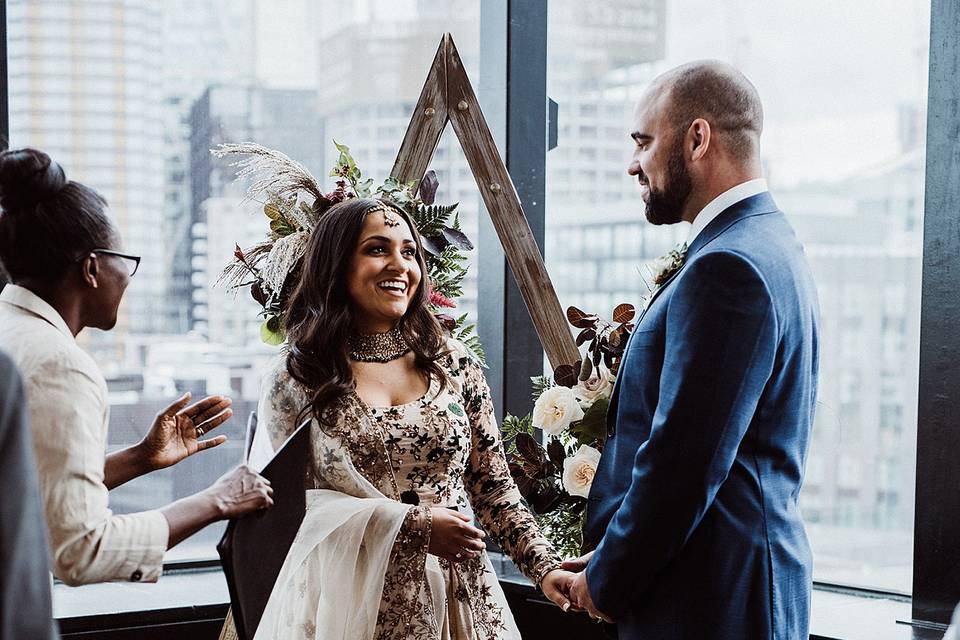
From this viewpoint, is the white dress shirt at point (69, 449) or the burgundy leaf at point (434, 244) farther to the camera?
the burgundy leaf at point (434, 244)

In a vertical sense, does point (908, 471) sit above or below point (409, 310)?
below

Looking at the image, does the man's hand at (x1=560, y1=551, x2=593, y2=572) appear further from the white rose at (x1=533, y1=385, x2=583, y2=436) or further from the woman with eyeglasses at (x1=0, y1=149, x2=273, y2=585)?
the woman with eyeglasses at (x1=0, y1=149, x2=273, y2=585)

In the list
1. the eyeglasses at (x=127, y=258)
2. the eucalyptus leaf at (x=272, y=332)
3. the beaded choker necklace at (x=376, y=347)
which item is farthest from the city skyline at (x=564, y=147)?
the eyeglasses at (x=127, y=258)

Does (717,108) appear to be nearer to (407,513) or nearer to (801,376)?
(801,376)

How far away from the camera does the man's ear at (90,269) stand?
1565mm

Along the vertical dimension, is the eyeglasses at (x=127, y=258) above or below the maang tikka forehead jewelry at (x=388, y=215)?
below

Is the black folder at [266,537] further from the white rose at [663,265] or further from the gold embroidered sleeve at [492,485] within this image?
the white rose at [663,265]

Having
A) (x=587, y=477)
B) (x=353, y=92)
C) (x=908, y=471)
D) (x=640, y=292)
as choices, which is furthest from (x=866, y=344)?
(x=353, y=92)

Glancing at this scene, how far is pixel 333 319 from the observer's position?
224 centimetres

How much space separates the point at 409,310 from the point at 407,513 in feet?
1.66

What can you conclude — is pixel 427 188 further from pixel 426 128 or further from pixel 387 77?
pixel 387 77

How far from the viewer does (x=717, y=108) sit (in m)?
1.88

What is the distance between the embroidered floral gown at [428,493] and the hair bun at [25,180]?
0.79 m

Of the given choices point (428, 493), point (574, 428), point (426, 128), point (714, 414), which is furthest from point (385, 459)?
point (426, 128)
